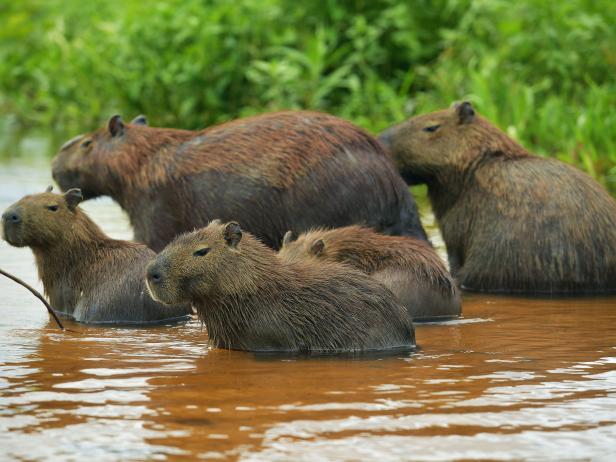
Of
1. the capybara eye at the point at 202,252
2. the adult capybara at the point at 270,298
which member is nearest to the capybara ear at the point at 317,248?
the adult capybara at the point at 270,298

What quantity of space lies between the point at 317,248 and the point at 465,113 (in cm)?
201

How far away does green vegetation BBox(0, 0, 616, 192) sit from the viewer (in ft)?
36.9

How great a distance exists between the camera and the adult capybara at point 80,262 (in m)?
6.75

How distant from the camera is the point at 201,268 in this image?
591cm

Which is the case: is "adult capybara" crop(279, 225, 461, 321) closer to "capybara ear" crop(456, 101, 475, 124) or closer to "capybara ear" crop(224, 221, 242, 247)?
"capybara ear" crop(224, 221, 242, 247)

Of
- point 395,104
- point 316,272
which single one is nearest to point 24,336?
point 316,272

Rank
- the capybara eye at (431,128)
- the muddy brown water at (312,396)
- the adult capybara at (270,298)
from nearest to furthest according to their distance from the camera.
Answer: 1. the muddy brown water at (312,396)
2. the adult capybara at (270,298)
3. the capybara eye at (431,128)

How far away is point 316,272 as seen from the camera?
5988 millimetres

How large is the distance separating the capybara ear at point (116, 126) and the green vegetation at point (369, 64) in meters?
3.78

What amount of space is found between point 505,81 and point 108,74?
5.99 meters

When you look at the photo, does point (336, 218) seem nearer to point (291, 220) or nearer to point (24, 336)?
point (291, 220)

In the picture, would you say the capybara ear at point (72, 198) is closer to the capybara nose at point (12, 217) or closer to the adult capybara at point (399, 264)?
the capybara nose at point (12, 217)

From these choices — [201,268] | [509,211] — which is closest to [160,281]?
[201,268]

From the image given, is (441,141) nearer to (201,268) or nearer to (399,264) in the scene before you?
(399,264)
